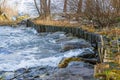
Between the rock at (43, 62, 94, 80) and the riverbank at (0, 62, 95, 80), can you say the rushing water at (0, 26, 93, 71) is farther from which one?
the rock at (43, 62, 94, 80)

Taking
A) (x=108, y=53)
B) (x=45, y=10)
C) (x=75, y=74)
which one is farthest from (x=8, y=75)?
(x=45, y=10)

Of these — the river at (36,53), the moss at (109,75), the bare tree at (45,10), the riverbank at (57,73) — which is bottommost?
the bare tree at (45,10)

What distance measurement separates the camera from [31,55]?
14.0 metres

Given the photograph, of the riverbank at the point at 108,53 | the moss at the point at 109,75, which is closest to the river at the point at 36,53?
the riverbank at the point at 108,53

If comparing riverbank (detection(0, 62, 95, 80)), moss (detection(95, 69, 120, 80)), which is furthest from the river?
moss (detection(95, 69, 120, 80))

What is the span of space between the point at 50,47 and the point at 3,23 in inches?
659

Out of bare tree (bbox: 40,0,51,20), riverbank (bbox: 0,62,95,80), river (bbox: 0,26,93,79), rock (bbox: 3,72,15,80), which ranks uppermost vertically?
riverbank (bbox: 0,62,95,80)

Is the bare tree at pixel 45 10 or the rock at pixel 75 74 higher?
the rock at pixel 75 74

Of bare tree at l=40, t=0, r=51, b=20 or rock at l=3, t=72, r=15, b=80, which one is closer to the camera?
rock at l=3, t=72, r=15, b=80

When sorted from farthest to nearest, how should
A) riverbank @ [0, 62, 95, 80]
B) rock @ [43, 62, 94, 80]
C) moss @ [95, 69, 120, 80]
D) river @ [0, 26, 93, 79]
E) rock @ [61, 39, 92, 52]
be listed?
1. rock @ [61, 39, 92, 52]
2. river @ [0, 26, 93, 79]
3. riverbank @ [0, 62, 95, 80]
4. rock @ [43, 62, 94, 80]
5. moss @ [95, 69, 120, 80]

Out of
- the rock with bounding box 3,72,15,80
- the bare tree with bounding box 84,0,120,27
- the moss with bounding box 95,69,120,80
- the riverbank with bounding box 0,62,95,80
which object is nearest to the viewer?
the moss with bounding box 95,69,120,80

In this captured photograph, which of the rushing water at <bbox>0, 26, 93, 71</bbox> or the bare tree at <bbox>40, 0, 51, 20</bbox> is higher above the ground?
the rushing water at <bbox>0, 26, 93, 71</bbox>

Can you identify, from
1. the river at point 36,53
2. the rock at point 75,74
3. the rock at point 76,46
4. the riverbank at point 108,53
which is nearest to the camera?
the riverbank at point 108,53

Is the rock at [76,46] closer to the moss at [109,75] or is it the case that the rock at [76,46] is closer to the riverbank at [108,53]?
the riverbank at [108,53]
